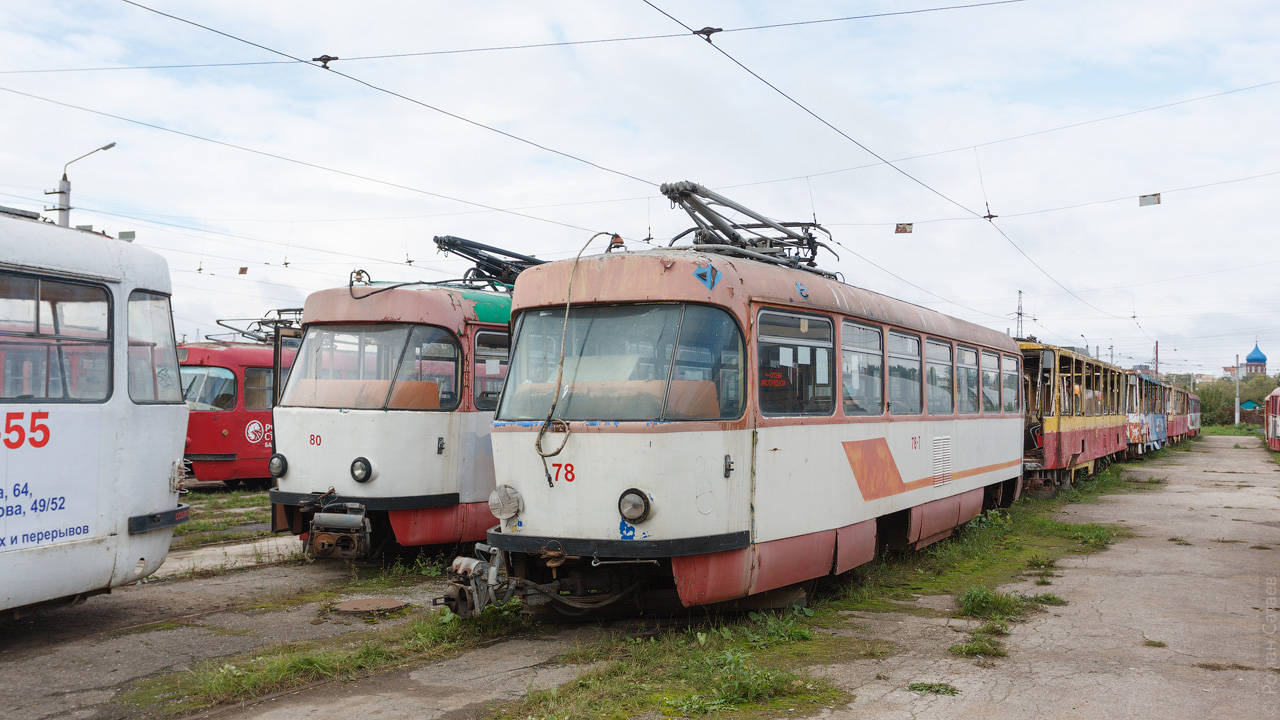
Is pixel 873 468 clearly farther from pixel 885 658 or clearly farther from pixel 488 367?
pixel 488 367

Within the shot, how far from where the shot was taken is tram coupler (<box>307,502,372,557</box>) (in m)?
9.12

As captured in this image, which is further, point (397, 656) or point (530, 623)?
point (530, 623)

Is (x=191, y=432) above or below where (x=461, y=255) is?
below

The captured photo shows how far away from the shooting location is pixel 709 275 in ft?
22.8

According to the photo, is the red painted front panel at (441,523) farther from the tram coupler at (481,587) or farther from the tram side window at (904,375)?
the tram side window at (904,375)

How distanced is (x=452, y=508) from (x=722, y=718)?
5213 millimetres

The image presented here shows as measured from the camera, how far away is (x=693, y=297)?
6871 mm

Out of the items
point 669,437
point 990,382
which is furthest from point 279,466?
point 990,382

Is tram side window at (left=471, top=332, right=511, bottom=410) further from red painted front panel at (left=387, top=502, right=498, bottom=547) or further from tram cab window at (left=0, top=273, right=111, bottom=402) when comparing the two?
tram cab window at (left=0, top=273, right=111, bottom=402)

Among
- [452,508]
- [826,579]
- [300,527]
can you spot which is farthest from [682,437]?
[300,527]

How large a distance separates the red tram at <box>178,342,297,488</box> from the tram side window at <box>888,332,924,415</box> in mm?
12370

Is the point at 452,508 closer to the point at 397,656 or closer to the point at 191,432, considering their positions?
the point at 397,656

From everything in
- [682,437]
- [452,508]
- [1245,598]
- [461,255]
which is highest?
[461,255]

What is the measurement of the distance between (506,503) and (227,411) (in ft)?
42.4
